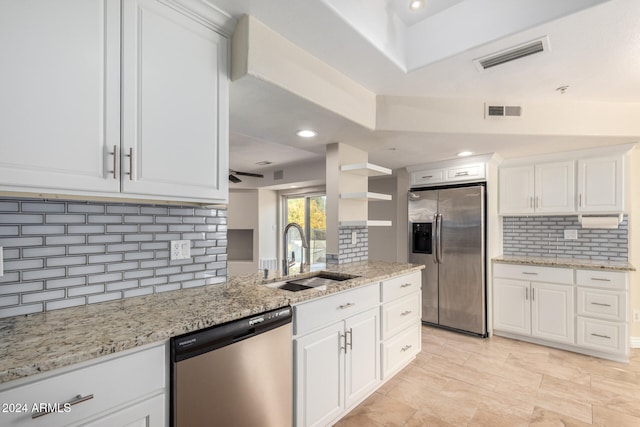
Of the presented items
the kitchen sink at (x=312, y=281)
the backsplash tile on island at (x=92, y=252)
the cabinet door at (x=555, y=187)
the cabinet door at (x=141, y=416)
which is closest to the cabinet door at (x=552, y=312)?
the cabinet door at (x=555, y=187)

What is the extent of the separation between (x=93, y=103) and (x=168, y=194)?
1.48 ft

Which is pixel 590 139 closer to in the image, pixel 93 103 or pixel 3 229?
pixel 93 103

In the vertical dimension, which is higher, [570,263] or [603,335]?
[570,263]

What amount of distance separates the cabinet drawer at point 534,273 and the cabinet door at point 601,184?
0.72m

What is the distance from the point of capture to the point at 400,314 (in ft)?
8.61

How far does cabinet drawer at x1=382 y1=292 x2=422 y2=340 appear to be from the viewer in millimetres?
2449

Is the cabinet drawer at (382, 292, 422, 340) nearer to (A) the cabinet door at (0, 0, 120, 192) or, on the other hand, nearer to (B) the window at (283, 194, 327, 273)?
(A) the cabinet door at (0, 0, 120, 192)

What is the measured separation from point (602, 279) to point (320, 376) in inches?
121

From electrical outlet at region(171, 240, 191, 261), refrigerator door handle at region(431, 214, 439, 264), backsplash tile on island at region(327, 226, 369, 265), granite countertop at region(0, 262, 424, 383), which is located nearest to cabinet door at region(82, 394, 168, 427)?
granite countertop at region(0, 262, 424, 383)

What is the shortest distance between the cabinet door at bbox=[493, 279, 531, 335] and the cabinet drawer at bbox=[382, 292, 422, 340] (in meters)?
1.39

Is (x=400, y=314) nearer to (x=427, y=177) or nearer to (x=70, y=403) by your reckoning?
(x=427, y=177)

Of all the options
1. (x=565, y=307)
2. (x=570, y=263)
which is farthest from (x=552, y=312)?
(x=570, y=263)

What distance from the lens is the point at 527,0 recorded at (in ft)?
5.62

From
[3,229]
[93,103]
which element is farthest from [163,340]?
[93,103]
